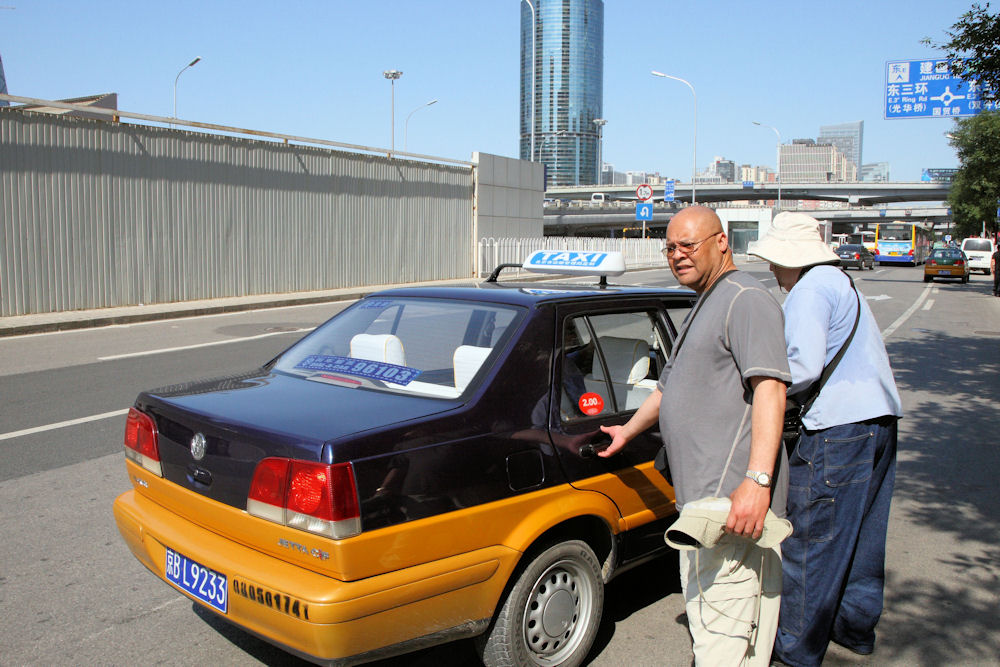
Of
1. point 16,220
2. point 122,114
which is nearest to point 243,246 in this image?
point 122,114

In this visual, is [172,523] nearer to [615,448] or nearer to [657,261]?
[615,448]

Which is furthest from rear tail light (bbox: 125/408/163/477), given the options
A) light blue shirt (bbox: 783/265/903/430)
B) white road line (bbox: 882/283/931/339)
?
white road line (bbox: 882/283/931/339)

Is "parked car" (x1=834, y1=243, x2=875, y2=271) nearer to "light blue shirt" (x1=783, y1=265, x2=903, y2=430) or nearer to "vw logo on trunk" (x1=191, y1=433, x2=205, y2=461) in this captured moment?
"light blue shirt" (x1=783, y1=265, x2=903, y2=430)

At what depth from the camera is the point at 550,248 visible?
34.6m

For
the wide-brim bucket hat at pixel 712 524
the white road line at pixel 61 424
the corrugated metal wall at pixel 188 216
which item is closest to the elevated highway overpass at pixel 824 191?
the corrugated metal wall at pixel 188 216

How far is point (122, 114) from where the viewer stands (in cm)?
1686

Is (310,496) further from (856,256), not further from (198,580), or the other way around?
(856,256)

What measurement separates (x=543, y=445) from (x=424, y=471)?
1.83ft

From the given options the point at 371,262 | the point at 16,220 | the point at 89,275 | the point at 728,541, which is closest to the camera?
the point at 728,541

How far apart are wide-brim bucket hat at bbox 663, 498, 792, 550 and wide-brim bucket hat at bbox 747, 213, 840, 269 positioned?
105 centimetres

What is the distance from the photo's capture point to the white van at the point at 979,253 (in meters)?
44.6

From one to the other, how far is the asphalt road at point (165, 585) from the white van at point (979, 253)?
39915 millimetres

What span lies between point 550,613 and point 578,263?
1.92 m

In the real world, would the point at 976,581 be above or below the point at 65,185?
below
